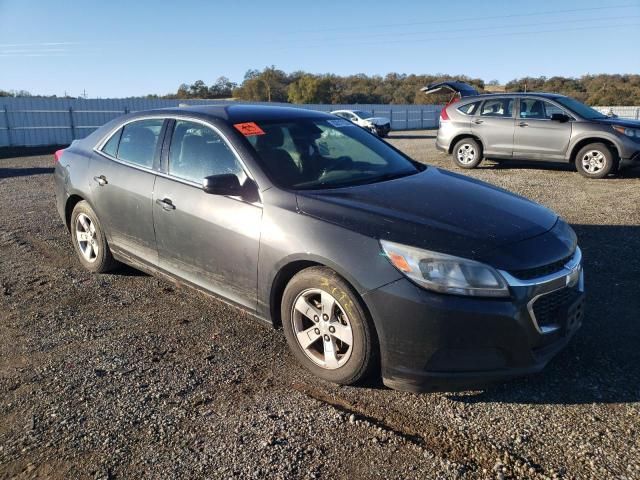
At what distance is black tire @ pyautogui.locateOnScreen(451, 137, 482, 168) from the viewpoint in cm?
1230

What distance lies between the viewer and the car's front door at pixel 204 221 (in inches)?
139

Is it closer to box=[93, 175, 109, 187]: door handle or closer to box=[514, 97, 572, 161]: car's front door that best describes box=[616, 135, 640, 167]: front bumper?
box=[514, 97, 572, 161]: car's front door

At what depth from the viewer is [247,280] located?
139 inches

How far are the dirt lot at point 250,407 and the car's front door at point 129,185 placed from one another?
0.54 m

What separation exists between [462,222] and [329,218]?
768 mm

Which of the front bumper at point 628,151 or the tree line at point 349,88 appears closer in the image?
the front bumper at point 628,151

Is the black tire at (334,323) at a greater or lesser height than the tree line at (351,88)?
lesser

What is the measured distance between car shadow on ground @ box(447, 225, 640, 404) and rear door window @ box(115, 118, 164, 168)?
9.89ft

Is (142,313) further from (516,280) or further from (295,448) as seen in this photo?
(516,280)

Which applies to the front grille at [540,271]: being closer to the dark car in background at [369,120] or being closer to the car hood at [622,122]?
the car hood at [622,122]

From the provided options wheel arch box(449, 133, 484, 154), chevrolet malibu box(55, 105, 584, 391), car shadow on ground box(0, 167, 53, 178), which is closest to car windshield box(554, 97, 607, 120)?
wheel arch box(449, 133, 484, 154)

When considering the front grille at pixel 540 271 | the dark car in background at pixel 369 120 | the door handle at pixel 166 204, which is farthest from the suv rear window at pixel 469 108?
the dark car in background at pixel 369 120

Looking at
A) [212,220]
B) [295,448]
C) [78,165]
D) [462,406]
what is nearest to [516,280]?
[462,406]

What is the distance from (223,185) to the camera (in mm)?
3525
